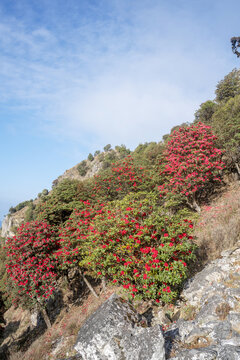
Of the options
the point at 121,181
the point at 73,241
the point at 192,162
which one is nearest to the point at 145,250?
the point at 73,241

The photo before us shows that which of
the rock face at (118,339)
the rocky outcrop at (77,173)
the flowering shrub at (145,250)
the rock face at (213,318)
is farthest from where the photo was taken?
the rocky outcrop at (77,173)

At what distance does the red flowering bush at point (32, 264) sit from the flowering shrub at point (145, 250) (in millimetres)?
4889

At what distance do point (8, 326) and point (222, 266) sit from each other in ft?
73.2

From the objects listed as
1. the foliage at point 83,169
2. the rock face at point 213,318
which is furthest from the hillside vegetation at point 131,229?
the foliage at point 83,169

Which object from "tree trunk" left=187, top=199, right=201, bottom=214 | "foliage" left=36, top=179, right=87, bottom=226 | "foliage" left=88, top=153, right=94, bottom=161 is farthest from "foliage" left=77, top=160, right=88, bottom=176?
"tree trunk" left=187, top=199, right=201, bottom=214

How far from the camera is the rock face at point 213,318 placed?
305cm

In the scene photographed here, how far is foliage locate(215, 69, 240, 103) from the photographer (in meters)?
34.2

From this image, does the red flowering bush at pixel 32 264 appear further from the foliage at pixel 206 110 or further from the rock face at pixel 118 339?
the foliage at pixel 206 110

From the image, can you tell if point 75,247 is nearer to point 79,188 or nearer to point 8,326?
point 79,188

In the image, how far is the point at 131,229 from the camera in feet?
21.4

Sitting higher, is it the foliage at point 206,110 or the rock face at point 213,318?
the foliage at point 206,110

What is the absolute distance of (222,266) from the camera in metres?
5.39

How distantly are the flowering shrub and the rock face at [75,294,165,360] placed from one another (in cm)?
147

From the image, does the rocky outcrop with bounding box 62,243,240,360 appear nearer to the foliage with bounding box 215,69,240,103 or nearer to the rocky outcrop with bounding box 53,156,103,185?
the foliage with bounding box 215,69,240,103
